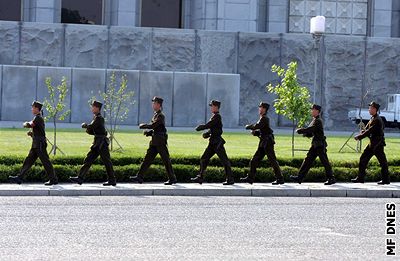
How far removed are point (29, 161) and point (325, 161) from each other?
6326 mm

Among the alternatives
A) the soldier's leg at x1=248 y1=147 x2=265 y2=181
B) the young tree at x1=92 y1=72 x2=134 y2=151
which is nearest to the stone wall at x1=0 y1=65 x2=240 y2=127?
the young tree at x1=92 y1=72 x2=134 y2=151

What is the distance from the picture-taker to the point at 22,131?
30.9 m

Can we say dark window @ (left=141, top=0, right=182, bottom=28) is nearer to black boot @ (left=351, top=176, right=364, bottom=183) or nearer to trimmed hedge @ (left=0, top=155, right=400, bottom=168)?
trimmed hedge @ (left=0, top=155, right=400, bottom=168)

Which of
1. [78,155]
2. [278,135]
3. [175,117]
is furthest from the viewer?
[175,117]

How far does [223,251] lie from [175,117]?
26.3 meters

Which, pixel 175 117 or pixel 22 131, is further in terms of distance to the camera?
pixel 175 117

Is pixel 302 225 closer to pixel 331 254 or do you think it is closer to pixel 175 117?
pixel 331 254

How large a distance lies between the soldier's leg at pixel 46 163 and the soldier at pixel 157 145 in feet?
6.08

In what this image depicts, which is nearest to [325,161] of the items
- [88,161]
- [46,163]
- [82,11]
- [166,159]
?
[166,159]

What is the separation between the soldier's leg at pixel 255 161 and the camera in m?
21.8

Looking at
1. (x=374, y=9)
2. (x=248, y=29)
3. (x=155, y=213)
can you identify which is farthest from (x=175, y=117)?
(x=155, y=213)

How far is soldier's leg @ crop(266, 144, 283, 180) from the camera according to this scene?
2181 cm

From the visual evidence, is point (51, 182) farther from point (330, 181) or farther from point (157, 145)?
point (330, 181)

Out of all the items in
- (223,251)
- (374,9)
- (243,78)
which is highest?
(374,9)
